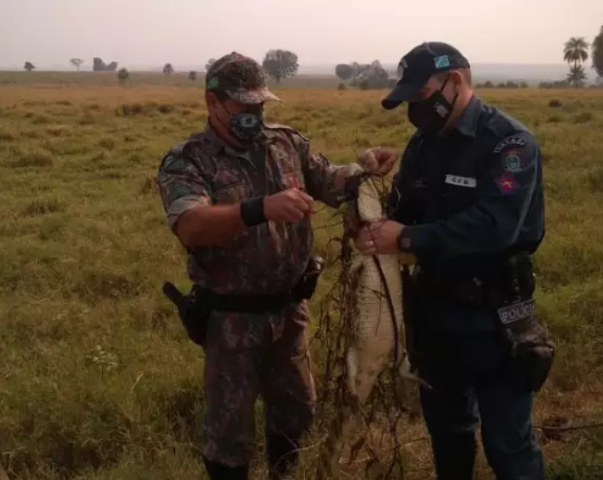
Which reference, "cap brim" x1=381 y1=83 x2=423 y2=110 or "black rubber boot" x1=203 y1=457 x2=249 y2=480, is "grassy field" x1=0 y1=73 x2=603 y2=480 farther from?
"cap brim" x1=381 y1=83 x2=423 y2=110

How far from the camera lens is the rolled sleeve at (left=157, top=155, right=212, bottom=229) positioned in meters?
2.79

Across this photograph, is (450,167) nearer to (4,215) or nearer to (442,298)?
(442,298)

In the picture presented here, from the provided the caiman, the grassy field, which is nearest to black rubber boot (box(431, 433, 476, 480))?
the grassy field

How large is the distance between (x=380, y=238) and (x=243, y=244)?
0.63 meters

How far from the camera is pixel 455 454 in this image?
3.10 meters

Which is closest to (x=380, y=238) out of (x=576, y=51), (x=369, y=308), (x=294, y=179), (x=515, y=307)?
(x=369, y=308)

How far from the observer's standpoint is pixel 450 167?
2730 mm

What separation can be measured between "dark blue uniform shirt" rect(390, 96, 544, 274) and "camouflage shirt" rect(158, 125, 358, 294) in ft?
1.55

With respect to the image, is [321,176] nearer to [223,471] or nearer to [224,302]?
[224,302]

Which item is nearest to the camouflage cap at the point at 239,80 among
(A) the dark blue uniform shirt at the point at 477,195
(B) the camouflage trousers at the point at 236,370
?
(A) the dark blue uniform shirt at the point at 477,195

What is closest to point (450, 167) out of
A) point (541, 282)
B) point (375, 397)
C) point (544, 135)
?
point (375, 397)

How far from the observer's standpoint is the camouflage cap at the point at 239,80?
9.52 ft

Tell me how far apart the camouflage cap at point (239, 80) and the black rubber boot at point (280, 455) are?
4.95ft

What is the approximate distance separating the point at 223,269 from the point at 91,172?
10.9m
